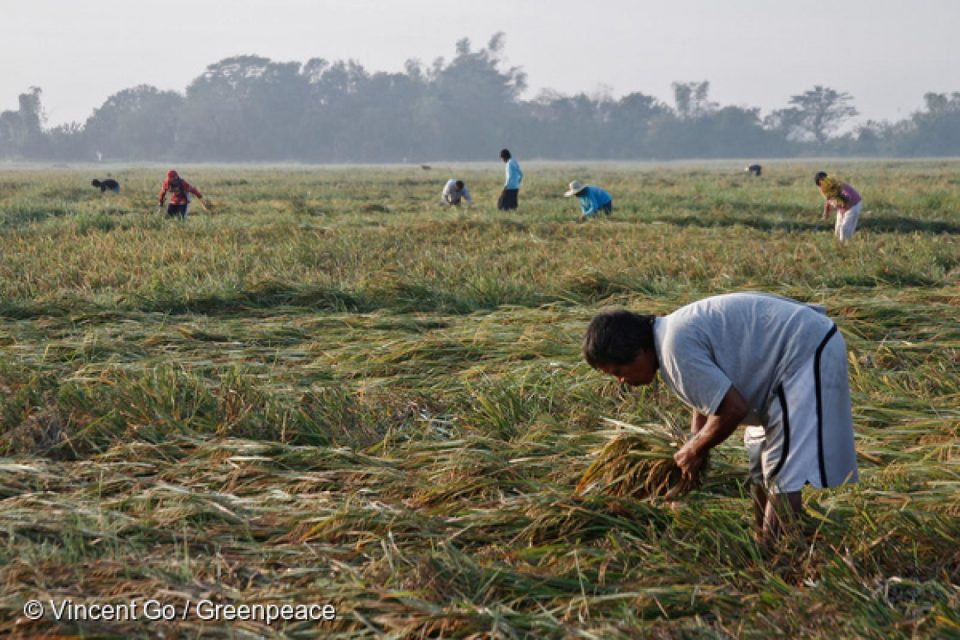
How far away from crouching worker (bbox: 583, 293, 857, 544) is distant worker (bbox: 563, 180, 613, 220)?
10.2 metres

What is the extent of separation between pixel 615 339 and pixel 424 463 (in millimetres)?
1216

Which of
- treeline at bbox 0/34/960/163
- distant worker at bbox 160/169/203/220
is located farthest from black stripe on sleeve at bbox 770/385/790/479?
treeline at bbox 0/34/960/163

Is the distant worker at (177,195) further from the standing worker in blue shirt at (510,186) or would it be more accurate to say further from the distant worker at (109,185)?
the distant worker at (109,185)

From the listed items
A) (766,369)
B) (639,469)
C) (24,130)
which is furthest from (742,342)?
(24,130)

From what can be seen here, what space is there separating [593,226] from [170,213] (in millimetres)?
6216

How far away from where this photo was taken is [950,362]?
4457mm

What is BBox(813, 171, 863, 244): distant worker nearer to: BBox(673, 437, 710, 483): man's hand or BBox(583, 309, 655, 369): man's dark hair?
BBox(673, 437, 710, 483): man's hand

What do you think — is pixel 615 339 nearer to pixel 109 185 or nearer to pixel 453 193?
pixel 453 193

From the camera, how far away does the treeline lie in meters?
95.8

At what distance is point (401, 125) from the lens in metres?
95.6

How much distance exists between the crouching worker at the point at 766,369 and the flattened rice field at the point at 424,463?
175 millimetres

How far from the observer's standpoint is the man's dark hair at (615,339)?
8.29 feet

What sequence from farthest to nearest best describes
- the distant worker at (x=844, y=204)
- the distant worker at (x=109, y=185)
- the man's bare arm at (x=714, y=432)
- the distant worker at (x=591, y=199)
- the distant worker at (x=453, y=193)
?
the distant worker at (x=109, y=185) < the distant worker at (x=453, y=193) < the distant worker at (x=591, y=199) < the distant worker at (x=844, y=204) < the man's bare arm at (x=714, y=432)

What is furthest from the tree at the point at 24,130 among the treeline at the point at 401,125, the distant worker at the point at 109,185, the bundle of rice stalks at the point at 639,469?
the bundle of rice stalks at the point at 639,469
